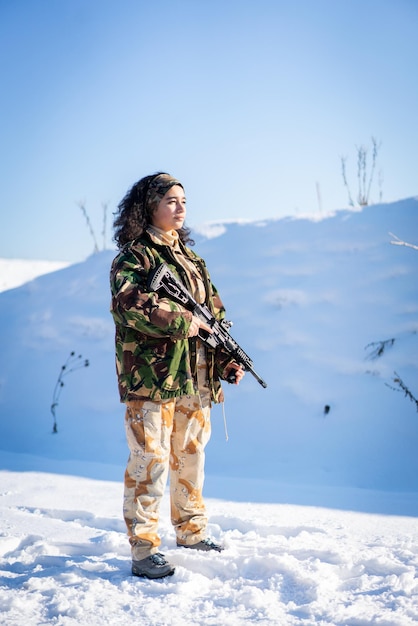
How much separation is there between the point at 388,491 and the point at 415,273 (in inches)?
116

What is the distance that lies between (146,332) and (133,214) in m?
0.60

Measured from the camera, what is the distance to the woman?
218 cm

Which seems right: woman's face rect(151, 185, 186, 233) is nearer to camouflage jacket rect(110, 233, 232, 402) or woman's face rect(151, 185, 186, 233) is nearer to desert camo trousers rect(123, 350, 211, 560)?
camouflage jacket rect(110, 233, 232, 402)

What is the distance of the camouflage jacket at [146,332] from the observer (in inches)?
85.5

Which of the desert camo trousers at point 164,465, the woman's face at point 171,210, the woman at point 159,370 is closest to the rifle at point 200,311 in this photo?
the woman at point 159,370

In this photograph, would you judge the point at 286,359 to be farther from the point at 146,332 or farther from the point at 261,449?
the point at 146,332

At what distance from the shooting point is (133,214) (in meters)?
2.46

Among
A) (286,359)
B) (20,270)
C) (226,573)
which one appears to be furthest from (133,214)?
(20,270)

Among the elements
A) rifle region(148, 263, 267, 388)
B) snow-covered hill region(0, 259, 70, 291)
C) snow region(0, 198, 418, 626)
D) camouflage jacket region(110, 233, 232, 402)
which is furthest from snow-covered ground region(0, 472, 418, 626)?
snow-covered hill region(0, 259, 70, 291)

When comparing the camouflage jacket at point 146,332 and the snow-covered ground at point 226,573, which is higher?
the camouflage jacket at point 146,332

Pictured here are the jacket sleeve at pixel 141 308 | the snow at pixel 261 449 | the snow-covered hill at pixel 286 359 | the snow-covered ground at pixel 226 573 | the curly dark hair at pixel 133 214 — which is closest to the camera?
the snow-covered ground at pixel 226 573

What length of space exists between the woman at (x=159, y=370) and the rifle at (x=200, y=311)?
0.13ft

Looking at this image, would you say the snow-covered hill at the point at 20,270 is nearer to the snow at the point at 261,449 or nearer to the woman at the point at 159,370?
the snow at the point at 261,449

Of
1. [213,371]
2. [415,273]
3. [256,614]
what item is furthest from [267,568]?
[415,273]
